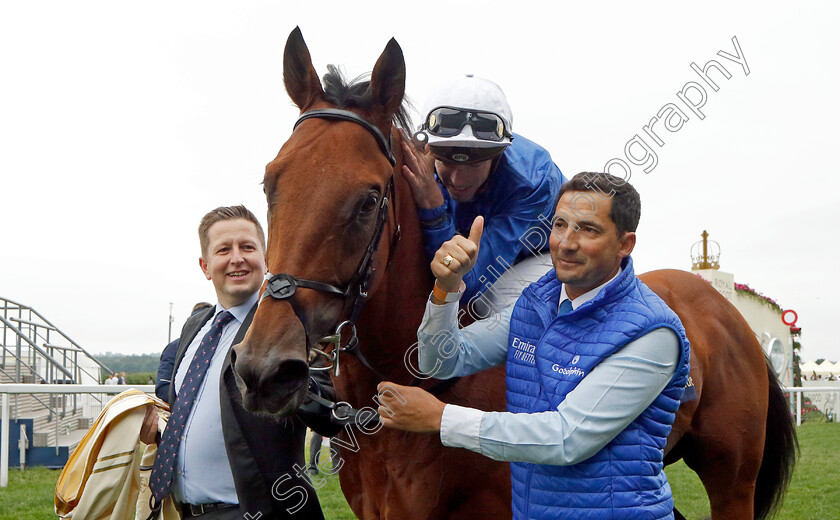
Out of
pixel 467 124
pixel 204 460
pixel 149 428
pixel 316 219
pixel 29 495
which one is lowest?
pixel 29 495

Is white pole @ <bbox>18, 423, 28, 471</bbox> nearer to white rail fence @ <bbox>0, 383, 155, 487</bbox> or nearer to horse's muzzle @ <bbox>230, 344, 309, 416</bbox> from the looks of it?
white rail fence @ <bbox>0, 383, 155, 487</bbox>

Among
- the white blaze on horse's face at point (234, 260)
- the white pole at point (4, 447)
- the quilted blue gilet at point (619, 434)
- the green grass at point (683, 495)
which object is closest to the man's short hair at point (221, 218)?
the white blaze on horse's face at point (234, 260)

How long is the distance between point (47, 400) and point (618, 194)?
10.6 meters

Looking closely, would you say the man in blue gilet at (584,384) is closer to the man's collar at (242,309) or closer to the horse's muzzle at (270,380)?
the horse's muzzle at (270,380)

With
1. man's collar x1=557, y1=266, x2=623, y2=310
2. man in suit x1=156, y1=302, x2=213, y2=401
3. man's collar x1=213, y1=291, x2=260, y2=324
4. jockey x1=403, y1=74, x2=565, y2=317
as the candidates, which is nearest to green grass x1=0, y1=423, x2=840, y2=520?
man in suit x1=156, y1=302, x2=213, y2=401

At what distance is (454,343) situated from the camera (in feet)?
6.98

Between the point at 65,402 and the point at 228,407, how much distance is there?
8526 millimetres

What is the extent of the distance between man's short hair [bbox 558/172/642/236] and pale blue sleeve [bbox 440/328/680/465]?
1.07ft

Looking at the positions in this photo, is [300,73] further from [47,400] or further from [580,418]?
[47,400]

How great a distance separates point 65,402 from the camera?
373 inches

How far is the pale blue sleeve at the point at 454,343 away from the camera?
2.07 meters

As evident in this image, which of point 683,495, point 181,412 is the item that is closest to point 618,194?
point 181,412

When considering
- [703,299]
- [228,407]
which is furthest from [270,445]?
[703,299]

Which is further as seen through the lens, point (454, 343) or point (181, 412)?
point (181, 412)
